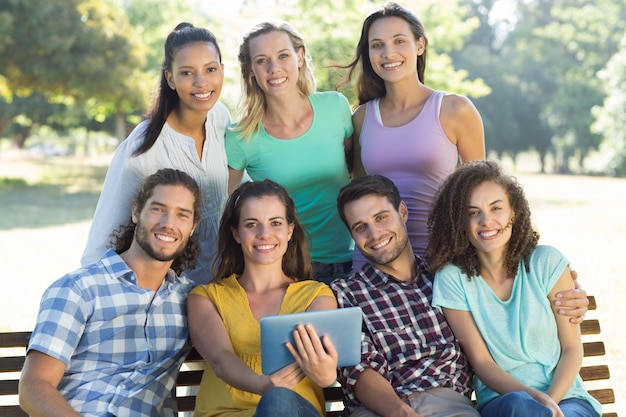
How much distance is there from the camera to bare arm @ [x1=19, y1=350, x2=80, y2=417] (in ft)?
10.2

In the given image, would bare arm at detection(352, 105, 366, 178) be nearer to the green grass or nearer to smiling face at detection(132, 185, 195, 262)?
→ smiling face at detection(132, 185, 195, 262)

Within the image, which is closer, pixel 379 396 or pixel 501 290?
pixel 379 396

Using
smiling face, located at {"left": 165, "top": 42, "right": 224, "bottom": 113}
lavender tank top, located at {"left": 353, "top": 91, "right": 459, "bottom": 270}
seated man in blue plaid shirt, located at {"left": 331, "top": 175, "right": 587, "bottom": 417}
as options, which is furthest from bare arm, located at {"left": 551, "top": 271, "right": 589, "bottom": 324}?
smiling face, located at {"left": 165, "top": 42, "right": 224, "bottom": 113}

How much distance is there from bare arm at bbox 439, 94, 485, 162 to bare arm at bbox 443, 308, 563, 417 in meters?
1.06

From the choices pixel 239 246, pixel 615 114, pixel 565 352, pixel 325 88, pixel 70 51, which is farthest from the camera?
pixel 615 114

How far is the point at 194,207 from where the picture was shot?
3689mm

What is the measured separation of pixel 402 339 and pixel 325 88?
17569 mm

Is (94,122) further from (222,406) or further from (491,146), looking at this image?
(222,406)

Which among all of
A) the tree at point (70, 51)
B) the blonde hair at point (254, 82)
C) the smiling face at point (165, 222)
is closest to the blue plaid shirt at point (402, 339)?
the smiling face at point (165, 222)

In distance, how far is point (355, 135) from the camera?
4516 mm

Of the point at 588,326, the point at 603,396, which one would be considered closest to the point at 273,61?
the point at 588,326

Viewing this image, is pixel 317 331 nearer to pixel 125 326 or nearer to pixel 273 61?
pixel 125 326

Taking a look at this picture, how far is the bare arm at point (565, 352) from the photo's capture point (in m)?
3.44

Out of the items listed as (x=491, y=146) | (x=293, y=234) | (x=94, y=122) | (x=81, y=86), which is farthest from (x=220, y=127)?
(x=491, y=146)
